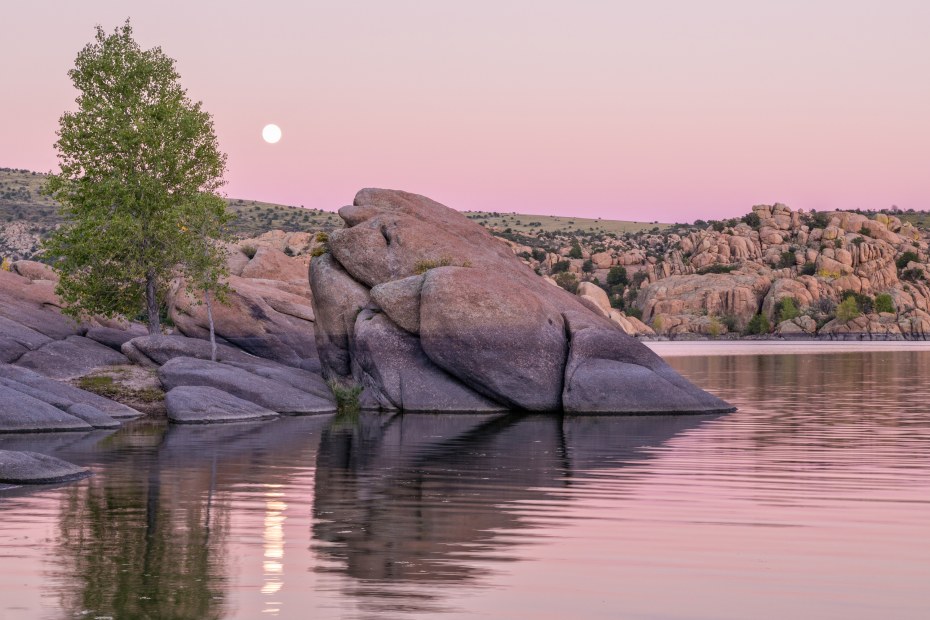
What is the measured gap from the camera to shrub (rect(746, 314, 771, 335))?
18162 cm

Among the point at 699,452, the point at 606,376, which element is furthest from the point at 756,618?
the point at 606,376

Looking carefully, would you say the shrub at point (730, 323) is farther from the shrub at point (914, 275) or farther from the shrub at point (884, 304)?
the shrub at point (914, 275)

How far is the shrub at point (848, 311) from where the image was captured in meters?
177

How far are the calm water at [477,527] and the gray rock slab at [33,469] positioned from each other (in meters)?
0.68

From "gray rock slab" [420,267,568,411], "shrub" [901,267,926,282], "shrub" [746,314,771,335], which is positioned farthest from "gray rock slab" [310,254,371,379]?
"shrub" [901,267,926,282]

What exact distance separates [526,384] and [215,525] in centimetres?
2598

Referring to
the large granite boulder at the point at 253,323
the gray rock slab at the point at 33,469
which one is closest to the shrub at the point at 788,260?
the large granite boulder at the point at 253,323

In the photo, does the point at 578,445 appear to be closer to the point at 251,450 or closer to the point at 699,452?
the point at 699,452

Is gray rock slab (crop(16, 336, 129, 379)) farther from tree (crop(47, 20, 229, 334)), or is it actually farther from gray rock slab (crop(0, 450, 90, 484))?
gray rock slab (crop(0, 450, 90, 484))

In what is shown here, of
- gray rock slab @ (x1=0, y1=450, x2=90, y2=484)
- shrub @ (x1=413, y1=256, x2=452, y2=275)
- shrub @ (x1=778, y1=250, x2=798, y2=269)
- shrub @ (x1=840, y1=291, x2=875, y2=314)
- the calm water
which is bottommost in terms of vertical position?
the calm water

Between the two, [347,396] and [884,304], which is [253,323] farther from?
[884,304]

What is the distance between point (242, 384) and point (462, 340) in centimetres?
782

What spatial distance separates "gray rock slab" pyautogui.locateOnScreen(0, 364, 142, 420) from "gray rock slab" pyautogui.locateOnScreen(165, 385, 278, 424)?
6.52 feet

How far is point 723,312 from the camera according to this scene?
18875 centimetres
